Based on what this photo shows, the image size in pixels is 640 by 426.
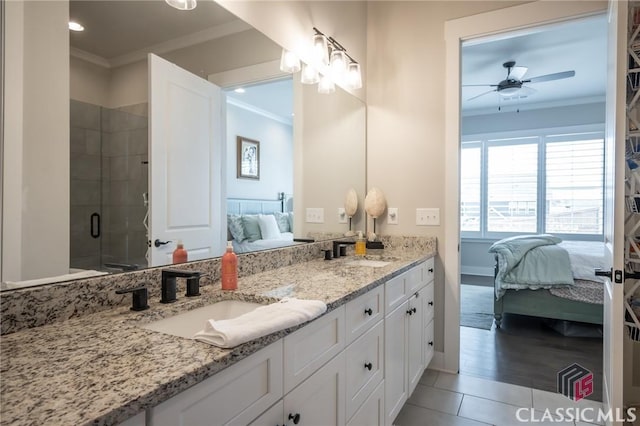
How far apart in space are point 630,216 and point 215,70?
2099 mm

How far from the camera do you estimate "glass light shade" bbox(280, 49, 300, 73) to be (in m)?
2.02

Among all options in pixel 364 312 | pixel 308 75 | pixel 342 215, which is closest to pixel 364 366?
pixel 364 312

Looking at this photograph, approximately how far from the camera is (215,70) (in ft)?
5.24

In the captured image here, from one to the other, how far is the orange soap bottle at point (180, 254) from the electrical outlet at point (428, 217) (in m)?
1.81

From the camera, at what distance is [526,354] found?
2.89 metres

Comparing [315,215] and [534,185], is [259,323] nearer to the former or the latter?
[315,215]

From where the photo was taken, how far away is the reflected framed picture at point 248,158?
1.78 metres

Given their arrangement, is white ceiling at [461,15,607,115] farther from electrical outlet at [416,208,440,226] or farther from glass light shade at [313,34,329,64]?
electrical outlet at [416,208,440,226]

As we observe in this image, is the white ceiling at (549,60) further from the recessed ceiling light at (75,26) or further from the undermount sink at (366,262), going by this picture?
the recessed ceiling light at (75,26)

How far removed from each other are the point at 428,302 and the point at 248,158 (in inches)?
60.7

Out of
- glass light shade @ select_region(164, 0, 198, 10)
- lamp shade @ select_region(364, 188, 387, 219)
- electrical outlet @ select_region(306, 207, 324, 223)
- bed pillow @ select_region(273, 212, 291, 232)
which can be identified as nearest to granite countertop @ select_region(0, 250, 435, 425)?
bed pillow @ select_region(273, 212, 291, 232)

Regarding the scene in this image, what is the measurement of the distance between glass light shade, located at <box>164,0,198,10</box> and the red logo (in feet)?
9.70

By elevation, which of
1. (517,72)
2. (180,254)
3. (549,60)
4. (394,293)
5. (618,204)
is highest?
(549,60)

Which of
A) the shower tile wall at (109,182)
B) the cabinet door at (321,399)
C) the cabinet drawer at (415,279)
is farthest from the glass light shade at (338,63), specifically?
the cabinet door at (321,399)
